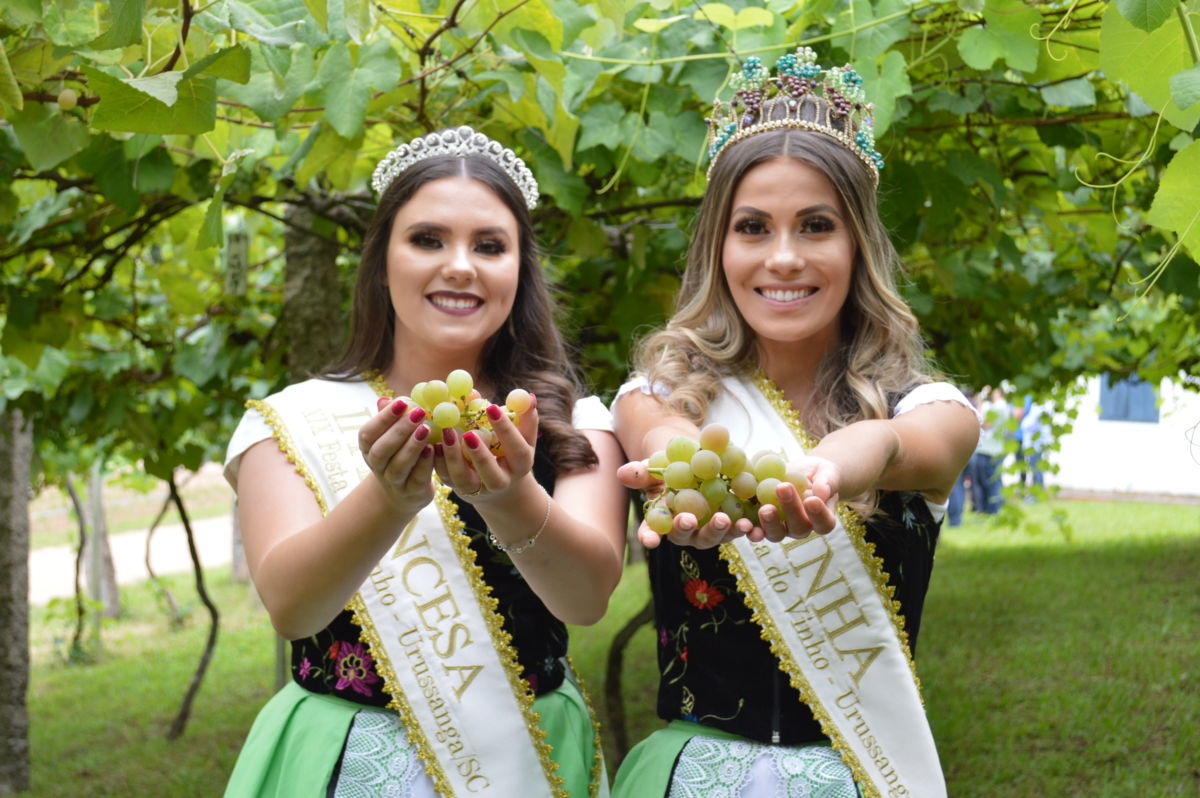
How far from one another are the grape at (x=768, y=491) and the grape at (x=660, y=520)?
11 cm

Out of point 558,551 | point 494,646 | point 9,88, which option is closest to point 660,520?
point 558,551

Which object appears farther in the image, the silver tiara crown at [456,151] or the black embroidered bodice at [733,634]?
the silver tiara crown at [456,151]

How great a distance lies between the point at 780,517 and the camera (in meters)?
1.27

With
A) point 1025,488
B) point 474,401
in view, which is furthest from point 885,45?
point 1025,488

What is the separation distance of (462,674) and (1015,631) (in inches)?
208

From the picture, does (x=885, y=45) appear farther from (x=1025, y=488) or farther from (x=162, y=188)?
(x=1025, y=488)

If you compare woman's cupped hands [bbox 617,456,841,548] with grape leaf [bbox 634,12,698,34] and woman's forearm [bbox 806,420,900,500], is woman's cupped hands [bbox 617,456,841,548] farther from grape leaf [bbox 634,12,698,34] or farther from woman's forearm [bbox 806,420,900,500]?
grape leaf [bbox 634,12,698,34]

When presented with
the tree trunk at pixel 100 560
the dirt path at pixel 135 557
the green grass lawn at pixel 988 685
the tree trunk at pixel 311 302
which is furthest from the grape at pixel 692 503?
the dirt path at pixel 135 557

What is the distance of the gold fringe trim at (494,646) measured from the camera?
1793mm

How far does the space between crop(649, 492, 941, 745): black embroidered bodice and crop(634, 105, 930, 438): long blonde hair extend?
18cm

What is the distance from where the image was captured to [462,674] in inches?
72.5

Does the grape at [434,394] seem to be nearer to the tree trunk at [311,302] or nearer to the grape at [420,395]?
the grape at [420,395]

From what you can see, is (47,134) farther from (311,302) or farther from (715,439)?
(311,302)

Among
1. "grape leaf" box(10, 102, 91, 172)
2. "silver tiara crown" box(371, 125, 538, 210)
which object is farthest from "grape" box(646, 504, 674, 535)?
"grape leaf" box(10, 102, 91, 172)
